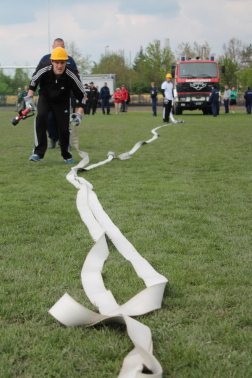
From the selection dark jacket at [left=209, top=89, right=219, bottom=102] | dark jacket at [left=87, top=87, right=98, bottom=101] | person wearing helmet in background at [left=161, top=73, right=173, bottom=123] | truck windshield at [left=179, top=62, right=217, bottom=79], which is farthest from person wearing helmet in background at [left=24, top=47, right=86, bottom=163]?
dark jacket at [left=87, top=87, right=98, bottom=101]

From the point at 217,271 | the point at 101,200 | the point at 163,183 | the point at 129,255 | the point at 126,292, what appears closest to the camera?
the point at 126,292

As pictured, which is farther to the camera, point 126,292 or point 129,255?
point 129,255

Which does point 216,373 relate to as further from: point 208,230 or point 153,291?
point 208,230

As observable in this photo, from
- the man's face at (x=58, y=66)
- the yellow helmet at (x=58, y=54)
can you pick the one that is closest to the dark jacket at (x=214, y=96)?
the man's face at (x=58, y=66)

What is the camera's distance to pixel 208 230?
11.7 feet

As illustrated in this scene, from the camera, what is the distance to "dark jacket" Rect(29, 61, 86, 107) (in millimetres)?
7000

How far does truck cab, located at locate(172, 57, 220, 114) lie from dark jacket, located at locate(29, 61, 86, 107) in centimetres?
1784

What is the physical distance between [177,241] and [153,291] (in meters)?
1.04

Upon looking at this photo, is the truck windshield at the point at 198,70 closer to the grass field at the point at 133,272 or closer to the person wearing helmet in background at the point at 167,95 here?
the person wearing helmet in background at the point at 167,95

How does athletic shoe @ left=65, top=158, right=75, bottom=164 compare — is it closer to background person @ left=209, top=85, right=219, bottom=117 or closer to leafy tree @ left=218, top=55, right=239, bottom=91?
background person @ left=209, top=85, right=219, bottom=117

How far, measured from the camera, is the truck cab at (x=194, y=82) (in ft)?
79.9

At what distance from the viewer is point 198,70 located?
975 inches

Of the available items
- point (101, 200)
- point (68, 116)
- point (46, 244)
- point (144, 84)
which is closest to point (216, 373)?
point (46, 244)

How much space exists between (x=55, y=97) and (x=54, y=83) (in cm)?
23
